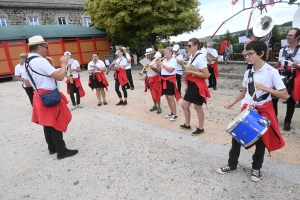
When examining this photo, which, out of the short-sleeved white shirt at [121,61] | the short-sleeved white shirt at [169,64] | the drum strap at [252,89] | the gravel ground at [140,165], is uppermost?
the short-sleeved white shirt at [121,61]

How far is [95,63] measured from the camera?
6516 millimetres

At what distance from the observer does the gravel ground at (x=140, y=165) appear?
2641 millimetres

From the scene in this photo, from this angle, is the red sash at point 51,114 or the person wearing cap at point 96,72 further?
the person wearing cap at point 96,72

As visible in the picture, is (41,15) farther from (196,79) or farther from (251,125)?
(251,125)

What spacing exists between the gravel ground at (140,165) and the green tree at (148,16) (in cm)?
1108

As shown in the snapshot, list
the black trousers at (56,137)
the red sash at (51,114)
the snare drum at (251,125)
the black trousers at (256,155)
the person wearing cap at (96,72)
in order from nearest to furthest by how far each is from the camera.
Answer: the snare drum at (251,125)
the black trousers at (256,155)
the red sash at (51,114)
the black trousers at (56,137)
the person wearing cap at (96,72)

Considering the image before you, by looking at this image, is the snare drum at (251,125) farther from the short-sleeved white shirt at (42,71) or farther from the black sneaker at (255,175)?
the short-sleeved white shirt at (42,71)

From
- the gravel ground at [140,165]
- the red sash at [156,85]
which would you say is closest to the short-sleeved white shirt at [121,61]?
the red sash at [156,85]

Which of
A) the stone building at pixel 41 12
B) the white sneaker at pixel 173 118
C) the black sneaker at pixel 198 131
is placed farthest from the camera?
the stone building at pixel 41 12

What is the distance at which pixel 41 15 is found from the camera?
2322 cm

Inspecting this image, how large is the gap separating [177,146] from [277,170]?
5.11 feet

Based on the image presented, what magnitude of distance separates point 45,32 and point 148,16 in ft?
28.9

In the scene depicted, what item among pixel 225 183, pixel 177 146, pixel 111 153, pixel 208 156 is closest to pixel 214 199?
pixel 225 183

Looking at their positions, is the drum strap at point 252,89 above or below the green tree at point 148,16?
below
